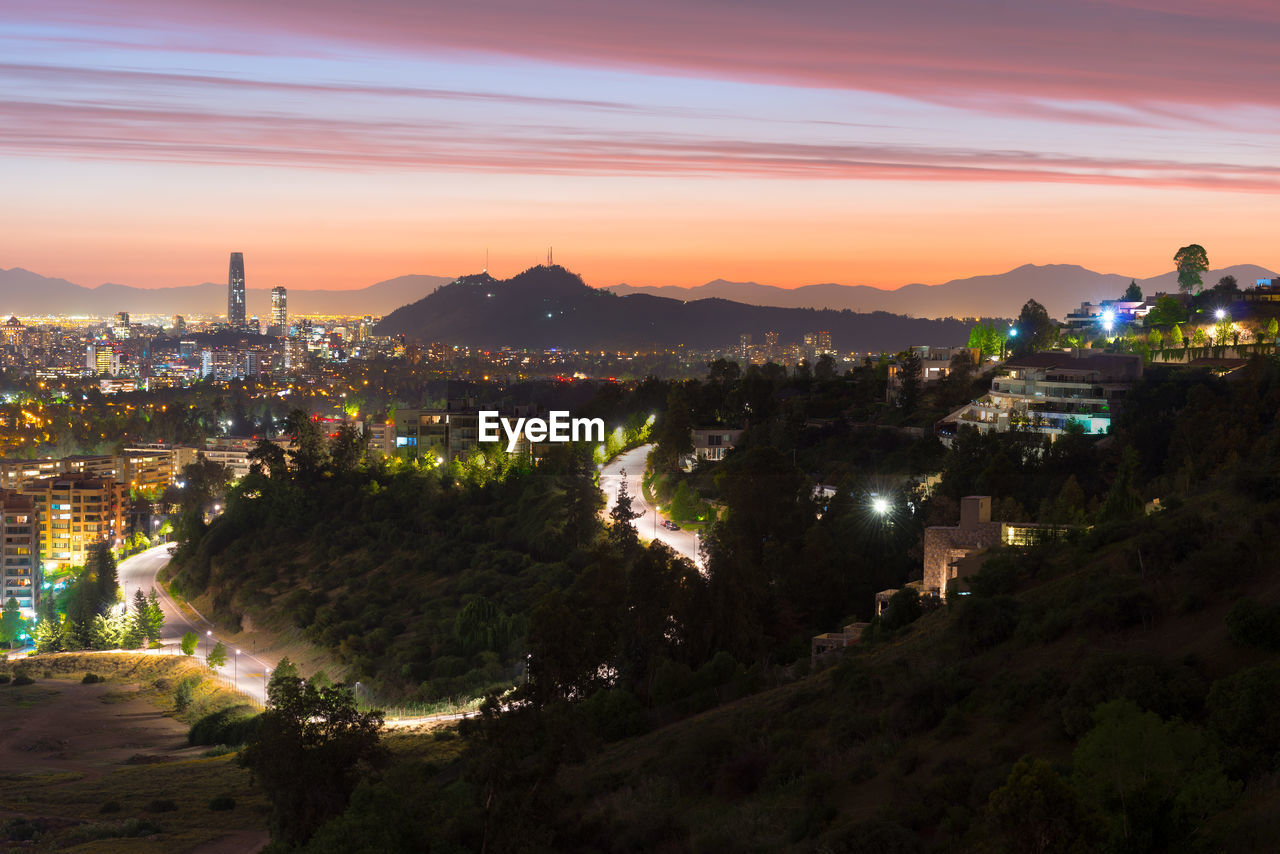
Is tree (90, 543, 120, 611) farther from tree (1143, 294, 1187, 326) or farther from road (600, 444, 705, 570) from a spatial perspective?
tree (1143, 294, 1187, 326)

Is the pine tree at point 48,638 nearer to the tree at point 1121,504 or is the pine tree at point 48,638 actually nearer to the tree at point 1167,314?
the tree at point 1121,504

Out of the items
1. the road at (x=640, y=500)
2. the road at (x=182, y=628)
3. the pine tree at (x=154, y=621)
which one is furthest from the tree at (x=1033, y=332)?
the pine tree at (x=154, y=621)

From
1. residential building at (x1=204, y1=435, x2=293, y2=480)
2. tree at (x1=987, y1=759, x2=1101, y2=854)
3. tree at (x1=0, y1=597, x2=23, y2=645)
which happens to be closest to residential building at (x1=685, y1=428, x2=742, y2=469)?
tree at (x1=0, y1=597, x2=23, y2=645)

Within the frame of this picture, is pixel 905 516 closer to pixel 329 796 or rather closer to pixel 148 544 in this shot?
pixel 329 796

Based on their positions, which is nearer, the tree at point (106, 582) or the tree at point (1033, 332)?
the tree at point (106, 582)

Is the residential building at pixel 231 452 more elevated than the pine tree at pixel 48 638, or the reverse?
the residential building at pixel 231 452
